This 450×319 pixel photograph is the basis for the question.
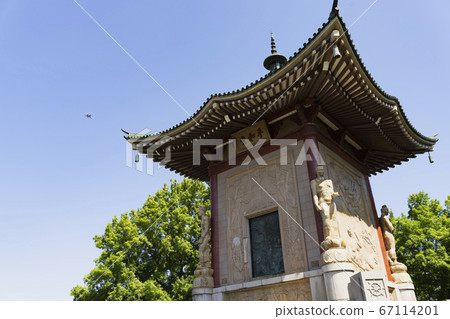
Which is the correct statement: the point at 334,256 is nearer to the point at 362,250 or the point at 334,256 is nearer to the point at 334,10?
the point at 362,250

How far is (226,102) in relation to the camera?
30.9ft

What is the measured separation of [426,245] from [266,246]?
61.7 ft

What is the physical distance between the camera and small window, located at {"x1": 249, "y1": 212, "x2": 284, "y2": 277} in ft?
29.7

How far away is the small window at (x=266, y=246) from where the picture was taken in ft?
29.7

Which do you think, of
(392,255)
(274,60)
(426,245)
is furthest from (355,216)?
(426,245)

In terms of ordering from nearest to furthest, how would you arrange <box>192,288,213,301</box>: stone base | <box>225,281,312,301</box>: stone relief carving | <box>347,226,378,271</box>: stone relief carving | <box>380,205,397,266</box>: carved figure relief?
<box>225,281,312,301</box>: stone relief carving
<box>347,226,378,271</box>: stone relief carving
<box>192,288,213,301</box>: stone base
<box>380,205,397,266</box>: carved figure relief

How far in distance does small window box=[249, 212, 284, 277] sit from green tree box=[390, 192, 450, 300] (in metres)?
17.3

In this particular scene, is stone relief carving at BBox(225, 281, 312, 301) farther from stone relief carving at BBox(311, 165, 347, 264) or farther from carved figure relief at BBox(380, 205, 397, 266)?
carved figure relief at BBox(380, 205, 397, 266)

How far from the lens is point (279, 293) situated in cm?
846

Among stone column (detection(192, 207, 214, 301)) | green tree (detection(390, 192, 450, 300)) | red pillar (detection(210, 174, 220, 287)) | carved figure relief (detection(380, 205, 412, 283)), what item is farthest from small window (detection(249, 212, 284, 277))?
green tree (detection(390, 192, 450, 300))

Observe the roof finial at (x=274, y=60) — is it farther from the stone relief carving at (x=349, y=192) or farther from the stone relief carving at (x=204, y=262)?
the stone relief carving at (x=204, y=262)
